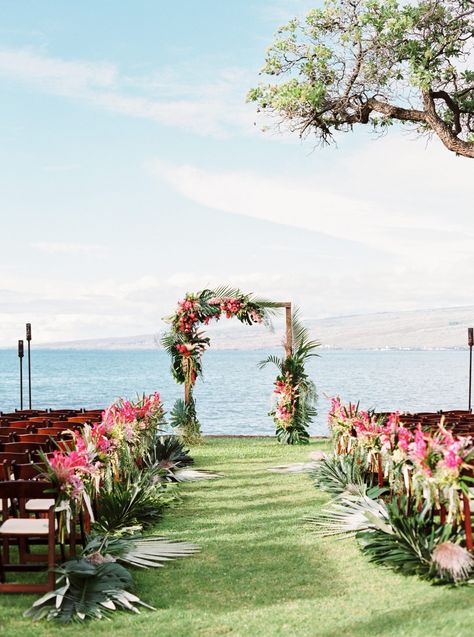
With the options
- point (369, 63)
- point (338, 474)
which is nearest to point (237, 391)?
point (369, 63)

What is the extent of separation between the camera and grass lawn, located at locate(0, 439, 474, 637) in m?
5.87

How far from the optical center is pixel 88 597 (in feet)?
21.2

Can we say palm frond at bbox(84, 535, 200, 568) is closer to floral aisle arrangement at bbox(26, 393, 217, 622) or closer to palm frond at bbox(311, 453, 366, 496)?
floral aisle arrangement at bbox(26, 393, 217, 622)

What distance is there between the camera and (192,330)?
18281 millimetres

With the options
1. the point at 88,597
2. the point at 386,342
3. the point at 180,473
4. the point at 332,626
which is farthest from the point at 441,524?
the point at 386,342

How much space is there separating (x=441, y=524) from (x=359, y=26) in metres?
12.1

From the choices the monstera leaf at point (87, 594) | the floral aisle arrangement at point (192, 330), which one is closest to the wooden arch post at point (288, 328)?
the floral aisle arrangement at point (192, 330)

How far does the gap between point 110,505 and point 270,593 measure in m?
2.66

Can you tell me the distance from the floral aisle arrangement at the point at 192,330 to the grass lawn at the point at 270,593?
7.64 metres

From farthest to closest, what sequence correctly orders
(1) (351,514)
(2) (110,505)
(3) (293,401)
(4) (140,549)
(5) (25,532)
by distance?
(3) (293,401) → (1) (351,514) → (2) (110,505) → (4) (140,549) → (5) (25,532)

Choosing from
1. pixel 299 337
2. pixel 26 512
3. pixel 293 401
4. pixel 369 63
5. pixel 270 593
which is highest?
pixel 369 63

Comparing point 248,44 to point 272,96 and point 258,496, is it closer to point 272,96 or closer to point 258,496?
point 272,96

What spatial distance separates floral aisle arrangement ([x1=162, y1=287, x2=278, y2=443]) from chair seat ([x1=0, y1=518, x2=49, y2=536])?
10.5 meters

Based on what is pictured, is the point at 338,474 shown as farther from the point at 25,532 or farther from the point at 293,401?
the point at 293,401
